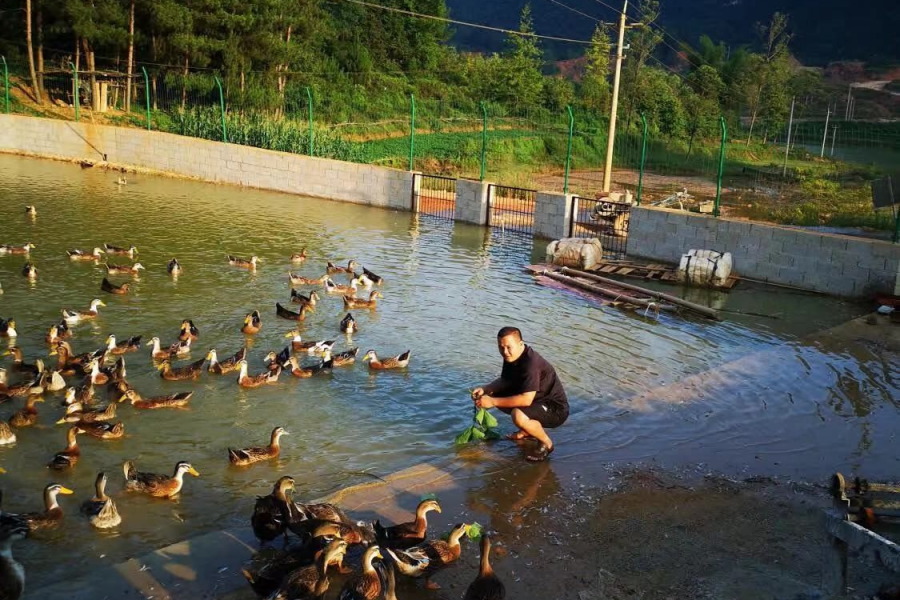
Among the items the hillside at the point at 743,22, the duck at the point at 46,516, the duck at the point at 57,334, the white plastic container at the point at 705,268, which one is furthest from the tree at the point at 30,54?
the hillside at the point at 743,22

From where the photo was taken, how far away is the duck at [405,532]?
6523 millimetres

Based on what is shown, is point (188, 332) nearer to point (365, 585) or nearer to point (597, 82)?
point (365, 585)

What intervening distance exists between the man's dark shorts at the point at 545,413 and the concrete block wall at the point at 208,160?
1910 centimetres

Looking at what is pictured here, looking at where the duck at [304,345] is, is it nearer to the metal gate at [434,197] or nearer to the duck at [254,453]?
the duck at [254,453]

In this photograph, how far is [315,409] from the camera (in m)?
10.6

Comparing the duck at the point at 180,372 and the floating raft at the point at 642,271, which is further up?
the floating raft at the point at 642,271

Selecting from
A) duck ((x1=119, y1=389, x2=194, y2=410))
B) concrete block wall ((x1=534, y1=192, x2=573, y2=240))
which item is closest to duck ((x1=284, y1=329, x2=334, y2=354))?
duck ((x1=119, y1=389, x2=194, y2=410))

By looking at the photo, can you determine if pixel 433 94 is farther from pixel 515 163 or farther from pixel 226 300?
pixel 226 300

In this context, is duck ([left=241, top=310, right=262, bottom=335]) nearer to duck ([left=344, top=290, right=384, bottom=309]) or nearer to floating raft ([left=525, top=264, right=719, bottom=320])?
duck ([left=344, top=290, right=384, bottom=309])

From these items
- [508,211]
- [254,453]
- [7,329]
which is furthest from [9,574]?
[508,211]

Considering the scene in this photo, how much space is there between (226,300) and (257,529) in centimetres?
913

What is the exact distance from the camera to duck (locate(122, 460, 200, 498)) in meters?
7.94

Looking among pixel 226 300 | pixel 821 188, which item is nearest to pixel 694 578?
pixel 226 300

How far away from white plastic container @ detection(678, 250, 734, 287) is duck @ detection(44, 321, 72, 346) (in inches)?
489
